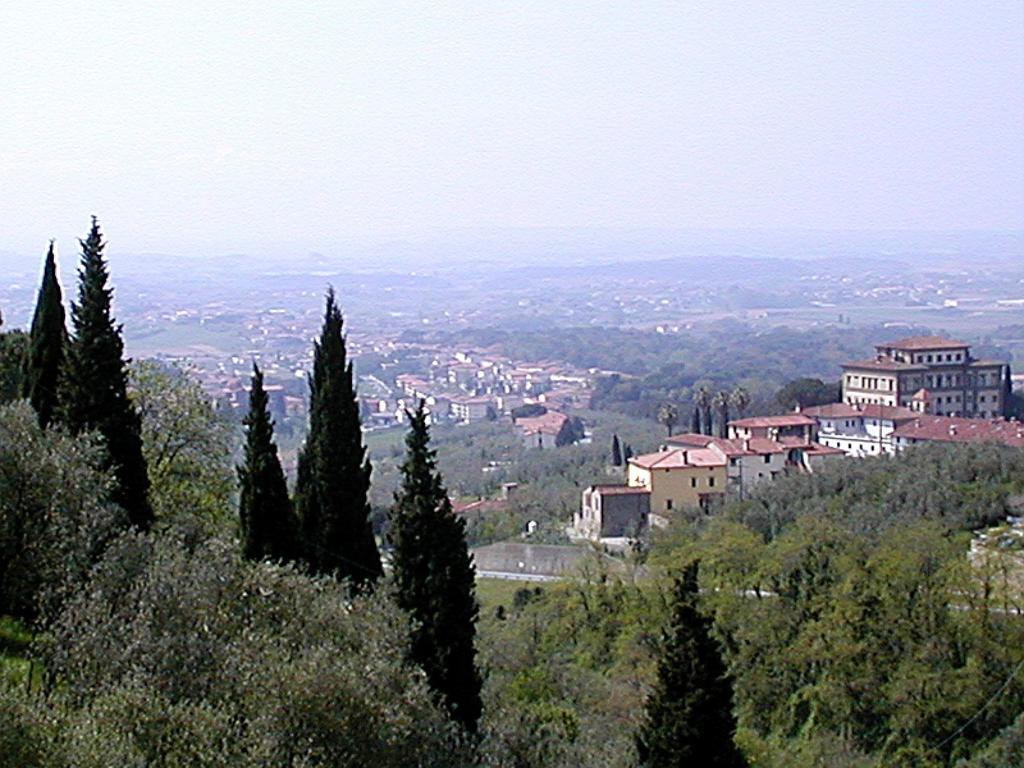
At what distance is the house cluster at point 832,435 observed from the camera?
41469mm

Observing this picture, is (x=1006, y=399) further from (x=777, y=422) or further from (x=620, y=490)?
(x=620, y=490)

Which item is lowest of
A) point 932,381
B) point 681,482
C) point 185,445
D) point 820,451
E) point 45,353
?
point 681,482

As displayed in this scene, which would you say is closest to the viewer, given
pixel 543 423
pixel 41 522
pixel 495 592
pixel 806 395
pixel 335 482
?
pixel 41 522

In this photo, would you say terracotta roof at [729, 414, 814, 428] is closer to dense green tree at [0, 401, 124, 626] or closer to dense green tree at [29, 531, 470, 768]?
dense green tree at [29, 531, 470, 768]

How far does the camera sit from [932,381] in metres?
58.2

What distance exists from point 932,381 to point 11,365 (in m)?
43.1

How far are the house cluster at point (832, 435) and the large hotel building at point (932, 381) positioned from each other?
0.04 metres

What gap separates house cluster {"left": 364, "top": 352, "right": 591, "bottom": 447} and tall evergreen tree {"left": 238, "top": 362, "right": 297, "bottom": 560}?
57.2 meters

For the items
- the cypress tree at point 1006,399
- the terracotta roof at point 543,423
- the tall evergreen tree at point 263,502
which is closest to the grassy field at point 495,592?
the tall evergreen tree at point 263,502

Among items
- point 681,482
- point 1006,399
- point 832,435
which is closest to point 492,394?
point 1006,399

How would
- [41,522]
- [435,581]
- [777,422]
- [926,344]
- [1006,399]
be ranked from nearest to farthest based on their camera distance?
[41,522] → [435,581] → [777,422] → [1006,399] → [926,344]

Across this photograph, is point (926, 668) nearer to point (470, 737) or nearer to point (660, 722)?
point (660, 722)

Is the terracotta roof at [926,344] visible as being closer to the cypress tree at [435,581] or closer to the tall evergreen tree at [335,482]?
the tall evergreen tree at [335,482]

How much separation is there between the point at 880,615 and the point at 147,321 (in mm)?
95382
